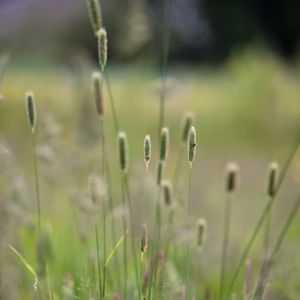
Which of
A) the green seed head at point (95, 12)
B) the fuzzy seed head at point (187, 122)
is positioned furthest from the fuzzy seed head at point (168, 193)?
the green seed head at point (95, 12)

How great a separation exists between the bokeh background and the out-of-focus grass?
0.03ft

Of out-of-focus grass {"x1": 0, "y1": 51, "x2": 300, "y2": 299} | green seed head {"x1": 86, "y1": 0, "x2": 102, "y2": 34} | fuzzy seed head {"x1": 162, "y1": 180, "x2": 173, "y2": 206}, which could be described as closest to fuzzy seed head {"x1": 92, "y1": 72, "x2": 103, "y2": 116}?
green seed head {"x1": 86, "y1": 0, "x2": 102, "y2": 34}

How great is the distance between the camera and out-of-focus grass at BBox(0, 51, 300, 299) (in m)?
2.32

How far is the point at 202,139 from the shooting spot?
25.6 feet

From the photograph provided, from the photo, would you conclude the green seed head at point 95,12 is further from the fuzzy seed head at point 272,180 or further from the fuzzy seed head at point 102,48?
the fuzzy seed head at point 272,180

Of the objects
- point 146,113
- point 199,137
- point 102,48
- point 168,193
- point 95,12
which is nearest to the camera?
point 102,48

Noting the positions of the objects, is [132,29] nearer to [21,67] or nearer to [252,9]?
[21,67]

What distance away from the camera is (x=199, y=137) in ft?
25.8

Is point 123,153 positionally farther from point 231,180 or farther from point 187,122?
point 187,122

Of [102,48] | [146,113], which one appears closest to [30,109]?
[102,48]

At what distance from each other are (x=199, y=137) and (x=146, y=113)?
0.90 meters

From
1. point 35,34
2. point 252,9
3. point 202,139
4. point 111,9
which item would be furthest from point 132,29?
point 252,9

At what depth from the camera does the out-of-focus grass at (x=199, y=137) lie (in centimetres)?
232

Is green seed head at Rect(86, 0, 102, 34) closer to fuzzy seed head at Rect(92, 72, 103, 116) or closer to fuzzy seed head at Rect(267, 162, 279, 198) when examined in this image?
fuzzy seed head at Rect(92, 72, 103, 116)
